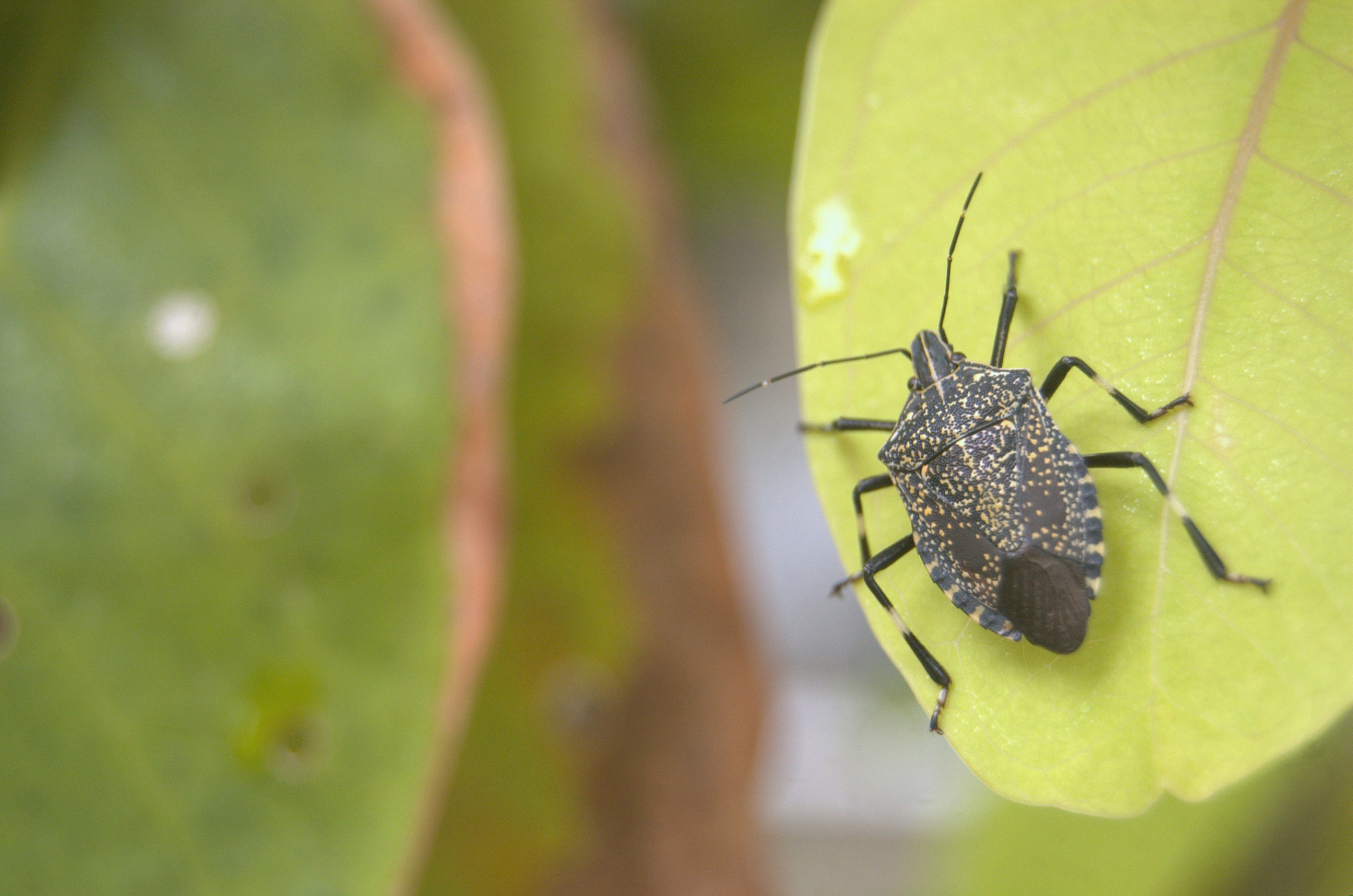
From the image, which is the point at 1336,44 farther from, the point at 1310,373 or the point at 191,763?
the point at 191,763

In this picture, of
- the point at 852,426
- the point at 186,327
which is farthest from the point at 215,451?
the point at 852,426

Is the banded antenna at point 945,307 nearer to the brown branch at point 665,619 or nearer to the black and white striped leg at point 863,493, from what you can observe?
the black and white striped leg at point 863,493

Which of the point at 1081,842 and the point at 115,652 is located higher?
the point at 115,652

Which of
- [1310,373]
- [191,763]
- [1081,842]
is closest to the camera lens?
[1310,373]

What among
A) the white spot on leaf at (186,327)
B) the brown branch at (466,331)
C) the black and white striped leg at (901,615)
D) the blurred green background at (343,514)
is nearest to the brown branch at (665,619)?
the blurred green background at (343,514)

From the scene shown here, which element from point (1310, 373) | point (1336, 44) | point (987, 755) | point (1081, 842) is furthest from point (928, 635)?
point (1081, 842)

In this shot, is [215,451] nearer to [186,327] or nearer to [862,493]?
[186,327]
